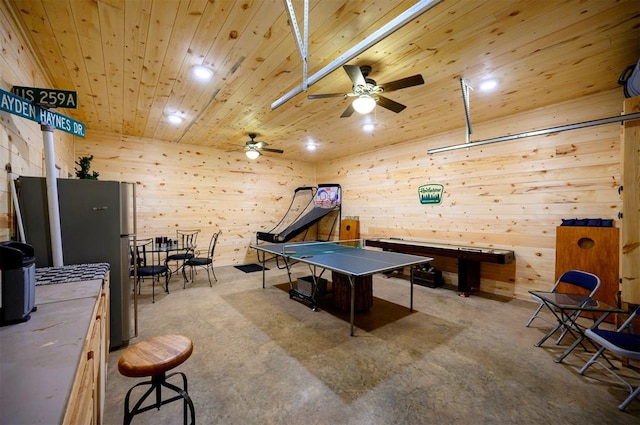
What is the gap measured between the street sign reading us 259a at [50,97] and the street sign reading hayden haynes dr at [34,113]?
5cm

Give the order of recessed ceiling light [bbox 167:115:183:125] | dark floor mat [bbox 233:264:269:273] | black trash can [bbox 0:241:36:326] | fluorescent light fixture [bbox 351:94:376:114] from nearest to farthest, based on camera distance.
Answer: black trash can [bbox 0:241:36:326] < fluorescent light fixture [bbox 351:94:376:114] < recessed ceiling light [bbox 167:115:183:125] < dark floor mat [bbox 233:264:269:273]

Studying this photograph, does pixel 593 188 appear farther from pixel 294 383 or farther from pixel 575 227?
pixel 294 383

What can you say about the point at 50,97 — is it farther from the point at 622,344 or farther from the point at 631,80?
the point at 631,80

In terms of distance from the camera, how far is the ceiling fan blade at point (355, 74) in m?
2.25

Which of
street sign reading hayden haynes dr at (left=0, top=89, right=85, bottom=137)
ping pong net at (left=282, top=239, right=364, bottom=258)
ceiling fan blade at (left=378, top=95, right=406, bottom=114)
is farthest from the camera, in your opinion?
ping pong net at (left=282, top=239, right=364, bottom=258)

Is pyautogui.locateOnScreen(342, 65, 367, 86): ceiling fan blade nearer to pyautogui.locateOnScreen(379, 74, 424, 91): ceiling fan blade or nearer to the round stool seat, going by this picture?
pyautogui.locateOnScreen(379, 74, 424, 91): ceiling fan blade

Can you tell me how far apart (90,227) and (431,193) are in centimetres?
504

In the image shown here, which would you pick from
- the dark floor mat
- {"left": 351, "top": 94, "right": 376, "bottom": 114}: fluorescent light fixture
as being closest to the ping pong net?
the dark floor mat

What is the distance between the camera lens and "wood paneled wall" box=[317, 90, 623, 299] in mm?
3441

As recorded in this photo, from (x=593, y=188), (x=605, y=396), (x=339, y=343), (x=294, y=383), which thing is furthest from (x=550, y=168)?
(x=294, y=383)

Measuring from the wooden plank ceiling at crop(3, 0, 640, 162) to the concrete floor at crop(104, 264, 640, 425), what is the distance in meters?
2.76

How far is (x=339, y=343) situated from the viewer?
2.77 m

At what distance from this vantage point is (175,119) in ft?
13.8

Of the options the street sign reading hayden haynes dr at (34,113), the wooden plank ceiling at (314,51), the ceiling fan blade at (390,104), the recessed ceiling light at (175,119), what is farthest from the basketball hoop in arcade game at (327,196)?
the street sign reading hayden haynes dr at (34,113)
